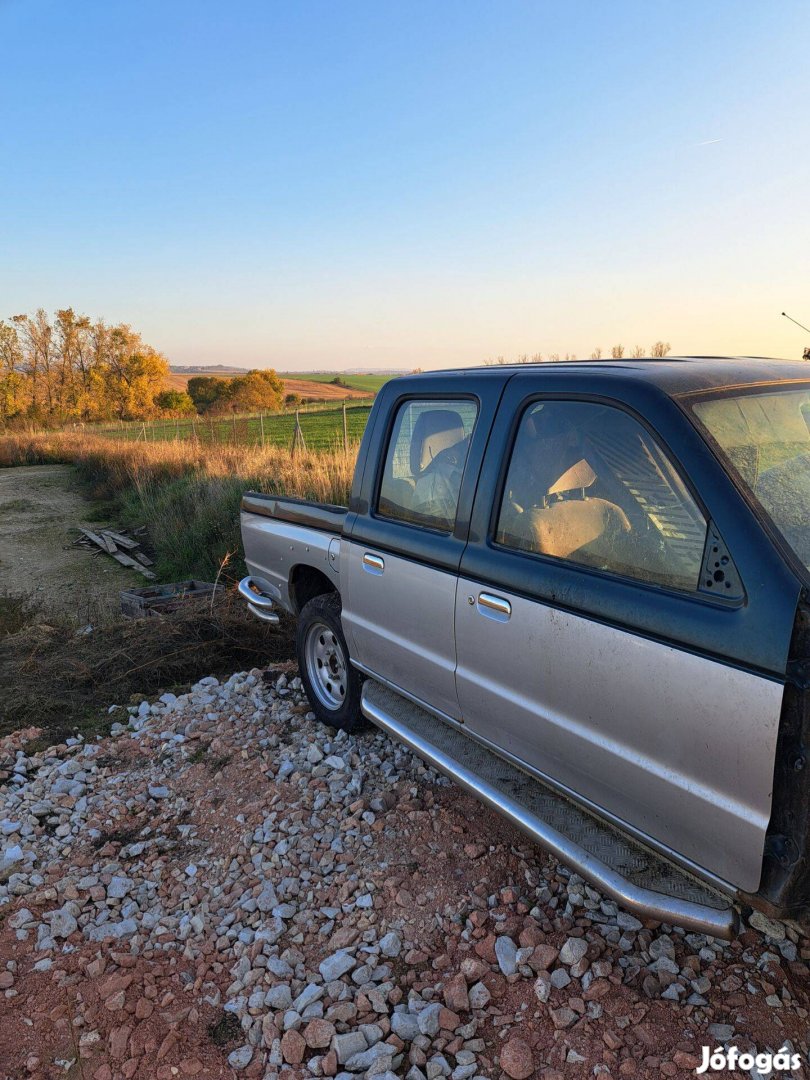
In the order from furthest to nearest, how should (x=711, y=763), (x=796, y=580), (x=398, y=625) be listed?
1. (x=398, y=625)
2. (x=711, y=763)
3. (x=796, y=580)

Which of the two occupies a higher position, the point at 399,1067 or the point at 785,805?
the point at 785,805

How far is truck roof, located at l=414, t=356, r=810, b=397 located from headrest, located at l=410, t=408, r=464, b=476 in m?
0.33

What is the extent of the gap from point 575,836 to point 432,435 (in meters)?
1.93

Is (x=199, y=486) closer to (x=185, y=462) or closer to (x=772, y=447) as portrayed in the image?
(x=185, y=462)

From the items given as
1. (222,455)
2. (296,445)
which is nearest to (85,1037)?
(296,445)

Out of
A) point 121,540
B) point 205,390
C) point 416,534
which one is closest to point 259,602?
point 416,534

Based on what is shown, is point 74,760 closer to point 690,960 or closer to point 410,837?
point 410,837

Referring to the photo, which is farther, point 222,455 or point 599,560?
point 222,455

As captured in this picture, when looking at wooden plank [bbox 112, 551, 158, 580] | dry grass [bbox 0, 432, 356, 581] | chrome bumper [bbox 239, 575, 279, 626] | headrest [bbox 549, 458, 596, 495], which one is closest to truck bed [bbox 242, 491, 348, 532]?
chrome bumper [bbox 239, 575, 279, 626]

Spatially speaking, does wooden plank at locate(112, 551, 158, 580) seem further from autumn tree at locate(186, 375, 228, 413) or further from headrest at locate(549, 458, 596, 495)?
autumn tree at locate(186, 375, 228, 413)

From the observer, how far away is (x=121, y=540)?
50.1 feet

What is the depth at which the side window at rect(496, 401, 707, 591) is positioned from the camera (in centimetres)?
229

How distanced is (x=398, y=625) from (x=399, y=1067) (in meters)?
1.74

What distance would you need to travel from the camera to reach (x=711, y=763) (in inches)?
81.2
